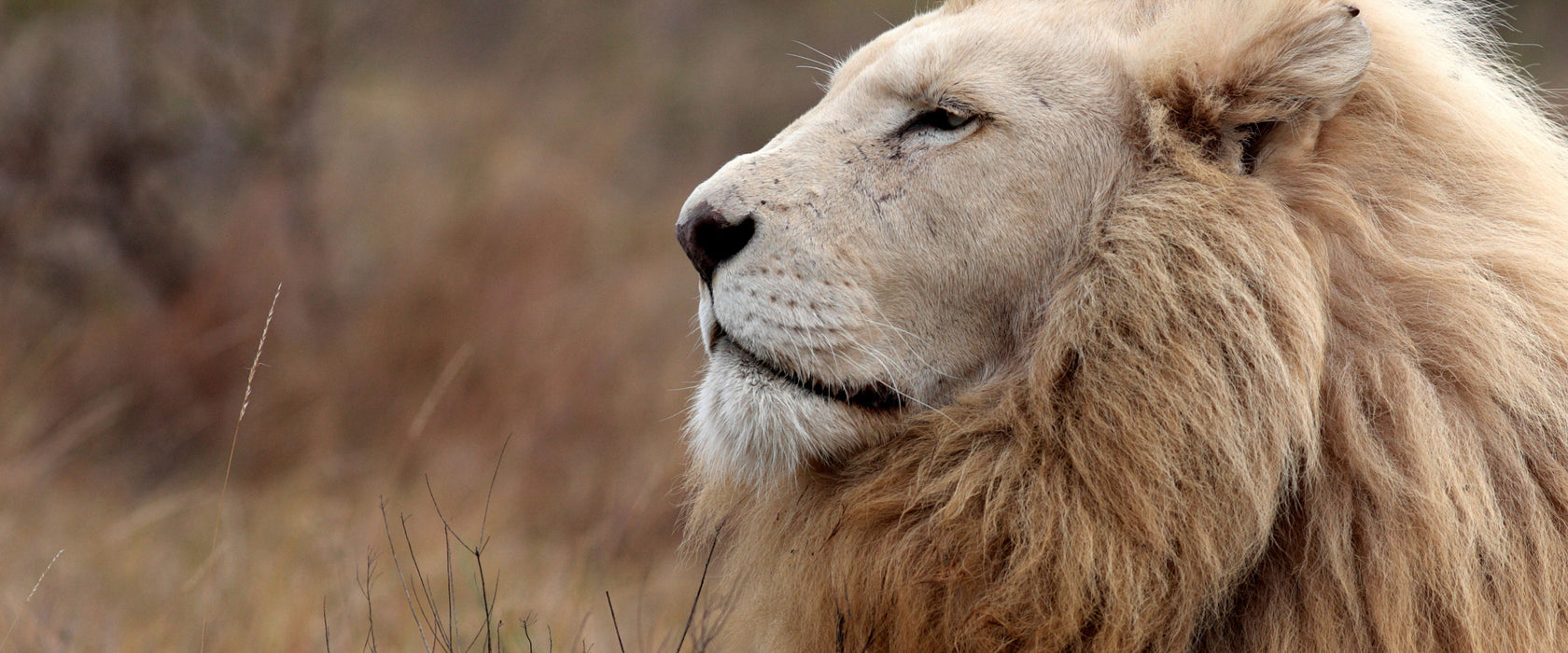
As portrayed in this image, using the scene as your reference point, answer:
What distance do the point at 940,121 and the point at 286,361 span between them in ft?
18.3

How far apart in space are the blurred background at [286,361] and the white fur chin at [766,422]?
4.50 feet

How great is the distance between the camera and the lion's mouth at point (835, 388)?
7.32 ft

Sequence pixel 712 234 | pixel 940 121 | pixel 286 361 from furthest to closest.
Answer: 1. pixel 286 361
2. pixel 940 121
3. pixel 712 234

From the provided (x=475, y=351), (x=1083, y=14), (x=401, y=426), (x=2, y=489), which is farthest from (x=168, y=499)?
(x=1083, y=14)

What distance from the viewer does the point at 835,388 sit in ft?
7.32

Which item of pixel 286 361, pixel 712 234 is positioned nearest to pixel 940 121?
pixel 712 234

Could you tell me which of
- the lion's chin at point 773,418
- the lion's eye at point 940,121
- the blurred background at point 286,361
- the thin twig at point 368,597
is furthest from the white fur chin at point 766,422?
the blurred background at point 286,361

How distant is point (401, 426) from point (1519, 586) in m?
5.87

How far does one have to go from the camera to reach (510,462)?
6875mm

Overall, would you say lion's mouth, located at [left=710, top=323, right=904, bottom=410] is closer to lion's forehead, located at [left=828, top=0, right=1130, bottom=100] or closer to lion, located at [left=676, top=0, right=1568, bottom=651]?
lion, located at [left=676, top=0, right=1568, bottom=651]

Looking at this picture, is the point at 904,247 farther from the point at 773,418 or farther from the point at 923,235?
the point at 773,418

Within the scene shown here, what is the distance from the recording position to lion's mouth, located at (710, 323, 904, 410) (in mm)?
2230

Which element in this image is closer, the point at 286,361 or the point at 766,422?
the point at 766,422

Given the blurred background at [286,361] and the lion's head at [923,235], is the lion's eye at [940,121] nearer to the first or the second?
the lion's head at [923,235]
